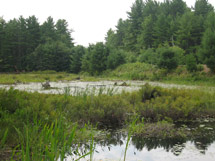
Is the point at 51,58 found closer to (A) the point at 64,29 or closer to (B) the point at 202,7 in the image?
(A) the point at 64,29

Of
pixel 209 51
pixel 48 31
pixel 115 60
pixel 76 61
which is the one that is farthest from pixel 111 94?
pixel 48 31

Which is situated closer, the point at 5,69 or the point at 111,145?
the point at 111,145

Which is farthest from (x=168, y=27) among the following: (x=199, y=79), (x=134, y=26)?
(x=199, y=79)

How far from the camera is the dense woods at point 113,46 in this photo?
3356 cm

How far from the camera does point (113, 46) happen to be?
42.3m

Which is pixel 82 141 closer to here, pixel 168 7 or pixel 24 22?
pixel 24 22

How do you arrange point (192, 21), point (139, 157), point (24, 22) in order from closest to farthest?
point (139, 157), point (192, 21), point (24, 22)

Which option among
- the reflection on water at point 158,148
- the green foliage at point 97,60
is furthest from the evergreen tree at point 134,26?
the reflection on water at point 158,148

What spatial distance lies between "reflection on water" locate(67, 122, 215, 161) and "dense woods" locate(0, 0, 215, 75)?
57.7 ft

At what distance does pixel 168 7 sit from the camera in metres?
51.5

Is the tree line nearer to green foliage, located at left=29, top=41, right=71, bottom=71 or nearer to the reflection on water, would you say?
green foliage, located at left=29, top=41, right=71, bottom=71

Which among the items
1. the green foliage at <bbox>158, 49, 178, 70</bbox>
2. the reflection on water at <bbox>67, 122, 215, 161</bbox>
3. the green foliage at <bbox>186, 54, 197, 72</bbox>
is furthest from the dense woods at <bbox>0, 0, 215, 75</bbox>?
the reflection on water at <bbox>67, 122, 215, 161</bbox>

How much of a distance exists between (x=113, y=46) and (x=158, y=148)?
126ft

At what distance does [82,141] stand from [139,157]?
125cm
